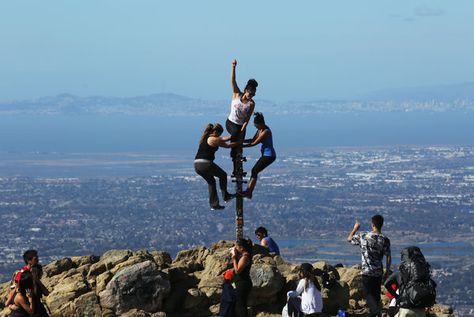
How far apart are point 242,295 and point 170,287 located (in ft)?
6.33

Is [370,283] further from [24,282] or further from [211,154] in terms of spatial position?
[24,282]

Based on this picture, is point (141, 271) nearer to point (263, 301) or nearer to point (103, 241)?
point (263, 301)

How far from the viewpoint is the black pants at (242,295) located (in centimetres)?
1564

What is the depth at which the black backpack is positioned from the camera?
1436cm

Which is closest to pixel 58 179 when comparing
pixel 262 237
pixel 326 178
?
pixel 326 178

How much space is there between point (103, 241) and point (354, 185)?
Result: 6333cm

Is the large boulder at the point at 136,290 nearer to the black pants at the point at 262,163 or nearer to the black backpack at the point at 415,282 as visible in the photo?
the black pants at the point at 262,163

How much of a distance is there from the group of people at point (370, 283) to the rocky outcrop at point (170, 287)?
116 cm

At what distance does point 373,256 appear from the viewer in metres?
16.1

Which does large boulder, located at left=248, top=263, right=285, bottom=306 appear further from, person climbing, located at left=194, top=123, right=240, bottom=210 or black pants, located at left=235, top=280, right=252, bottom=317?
person climbing, located at left=194, top=123, right=240, bottom=210

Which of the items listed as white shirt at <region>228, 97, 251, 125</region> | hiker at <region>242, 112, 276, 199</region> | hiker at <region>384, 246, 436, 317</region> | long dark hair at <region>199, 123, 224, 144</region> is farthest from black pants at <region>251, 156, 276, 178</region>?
hiker at <region>384, 246, 436, 317</region>

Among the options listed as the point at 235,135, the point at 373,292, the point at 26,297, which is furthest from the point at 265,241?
the point at 26,297

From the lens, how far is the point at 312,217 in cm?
12350

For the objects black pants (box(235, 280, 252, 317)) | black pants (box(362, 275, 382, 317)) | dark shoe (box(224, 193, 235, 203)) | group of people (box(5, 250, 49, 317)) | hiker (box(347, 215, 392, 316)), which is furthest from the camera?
dark shoe (box(224, 193, 235, 203))
